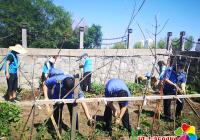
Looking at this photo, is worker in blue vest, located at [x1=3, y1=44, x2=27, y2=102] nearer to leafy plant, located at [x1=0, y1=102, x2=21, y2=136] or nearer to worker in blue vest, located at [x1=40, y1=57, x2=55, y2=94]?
worker in blue vest, located at [x1=40, y1=57, x2=55, y2=94]

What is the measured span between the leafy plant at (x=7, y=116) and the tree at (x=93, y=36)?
60.8 feet

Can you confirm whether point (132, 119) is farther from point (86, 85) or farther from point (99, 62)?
point (99, 62)

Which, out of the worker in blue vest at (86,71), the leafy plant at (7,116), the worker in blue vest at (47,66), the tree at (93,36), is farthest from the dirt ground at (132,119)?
the tree at (93,36)

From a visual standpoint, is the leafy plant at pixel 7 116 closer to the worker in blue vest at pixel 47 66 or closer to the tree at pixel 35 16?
the worker in blue vest at pixel 47 66

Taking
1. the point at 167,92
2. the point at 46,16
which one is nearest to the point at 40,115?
the point at 167,92

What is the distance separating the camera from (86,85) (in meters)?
9.40

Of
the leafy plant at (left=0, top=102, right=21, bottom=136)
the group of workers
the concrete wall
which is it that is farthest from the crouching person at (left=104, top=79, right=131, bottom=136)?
the concrete wall

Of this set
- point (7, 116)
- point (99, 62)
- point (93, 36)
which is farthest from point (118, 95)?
point (93, 36)

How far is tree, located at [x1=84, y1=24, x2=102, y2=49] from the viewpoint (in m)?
24.3

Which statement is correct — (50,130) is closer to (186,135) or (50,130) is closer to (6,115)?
(6,115)

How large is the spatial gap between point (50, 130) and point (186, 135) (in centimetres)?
259

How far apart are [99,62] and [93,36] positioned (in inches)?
622

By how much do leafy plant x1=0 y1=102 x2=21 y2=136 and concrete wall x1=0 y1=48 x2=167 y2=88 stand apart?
3172 millimetres

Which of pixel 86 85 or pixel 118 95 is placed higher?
pixel 118 95
